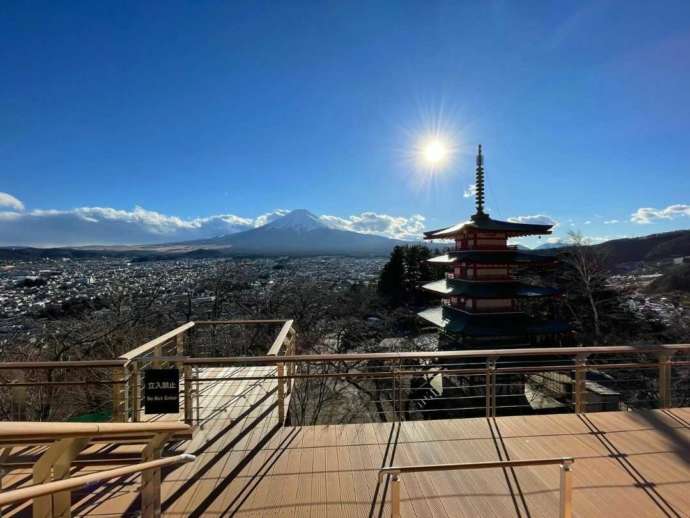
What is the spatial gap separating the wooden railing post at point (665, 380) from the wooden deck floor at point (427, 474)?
134mm

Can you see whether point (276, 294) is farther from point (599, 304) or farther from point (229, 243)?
point (229, 243)

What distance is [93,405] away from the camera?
10.6 meters

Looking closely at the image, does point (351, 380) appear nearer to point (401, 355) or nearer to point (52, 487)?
point (401, 355)

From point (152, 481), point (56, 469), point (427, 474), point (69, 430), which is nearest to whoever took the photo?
point (69, 430)

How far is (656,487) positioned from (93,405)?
13.1m

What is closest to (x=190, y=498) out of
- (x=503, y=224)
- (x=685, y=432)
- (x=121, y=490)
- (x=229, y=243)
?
(x=121, y=490)

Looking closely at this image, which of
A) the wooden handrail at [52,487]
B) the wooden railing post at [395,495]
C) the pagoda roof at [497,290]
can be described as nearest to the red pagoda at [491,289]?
the pagoda roof at [497,290]

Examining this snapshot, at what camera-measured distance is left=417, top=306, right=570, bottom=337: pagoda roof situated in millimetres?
12477

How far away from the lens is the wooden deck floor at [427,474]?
103 inches

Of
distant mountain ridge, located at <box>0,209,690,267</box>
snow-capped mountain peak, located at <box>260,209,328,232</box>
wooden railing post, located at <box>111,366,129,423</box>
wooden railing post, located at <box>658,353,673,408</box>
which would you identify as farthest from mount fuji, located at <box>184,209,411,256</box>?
wooden railing post, located at <box>111,366,129,423</box>

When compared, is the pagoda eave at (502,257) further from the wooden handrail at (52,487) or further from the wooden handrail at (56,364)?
the wooden handrail at (52,487)

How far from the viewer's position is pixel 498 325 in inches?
503

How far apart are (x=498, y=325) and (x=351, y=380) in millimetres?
5854

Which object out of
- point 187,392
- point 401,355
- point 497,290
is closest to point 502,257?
point 497,290
